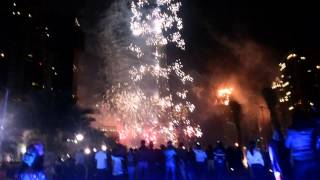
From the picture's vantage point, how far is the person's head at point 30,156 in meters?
13.9

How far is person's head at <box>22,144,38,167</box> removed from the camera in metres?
13.9

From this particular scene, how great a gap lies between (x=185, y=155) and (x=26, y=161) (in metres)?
7.80

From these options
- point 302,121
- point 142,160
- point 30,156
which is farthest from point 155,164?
point 302,121

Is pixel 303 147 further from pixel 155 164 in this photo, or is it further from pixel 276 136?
pixel 155 164

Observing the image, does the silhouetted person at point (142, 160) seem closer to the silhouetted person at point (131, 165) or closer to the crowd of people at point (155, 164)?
the crowd of people at point (155, 164)

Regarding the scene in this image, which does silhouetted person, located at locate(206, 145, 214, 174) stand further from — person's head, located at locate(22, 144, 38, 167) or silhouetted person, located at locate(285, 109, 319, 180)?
silhouetted person, located at locate(285, 109, 319, 180)

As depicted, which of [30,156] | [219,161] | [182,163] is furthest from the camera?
[219,161]

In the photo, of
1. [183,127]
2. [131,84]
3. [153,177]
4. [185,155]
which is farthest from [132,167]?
[183,127]

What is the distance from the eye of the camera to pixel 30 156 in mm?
13953

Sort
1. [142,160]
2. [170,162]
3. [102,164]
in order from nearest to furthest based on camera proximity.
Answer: [170,162] → [142,160] → [102,164]

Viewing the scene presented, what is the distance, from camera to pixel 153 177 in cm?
1912

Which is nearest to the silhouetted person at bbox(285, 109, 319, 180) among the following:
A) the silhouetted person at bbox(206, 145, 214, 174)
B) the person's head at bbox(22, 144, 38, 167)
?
the person's head at bbox(22, 144, 38, 167)

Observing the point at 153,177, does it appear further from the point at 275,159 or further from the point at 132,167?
the point at 275,159

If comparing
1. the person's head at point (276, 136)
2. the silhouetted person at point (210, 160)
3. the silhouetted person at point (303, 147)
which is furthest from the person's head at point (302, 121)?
the silhouetted person at point (210, 160)
